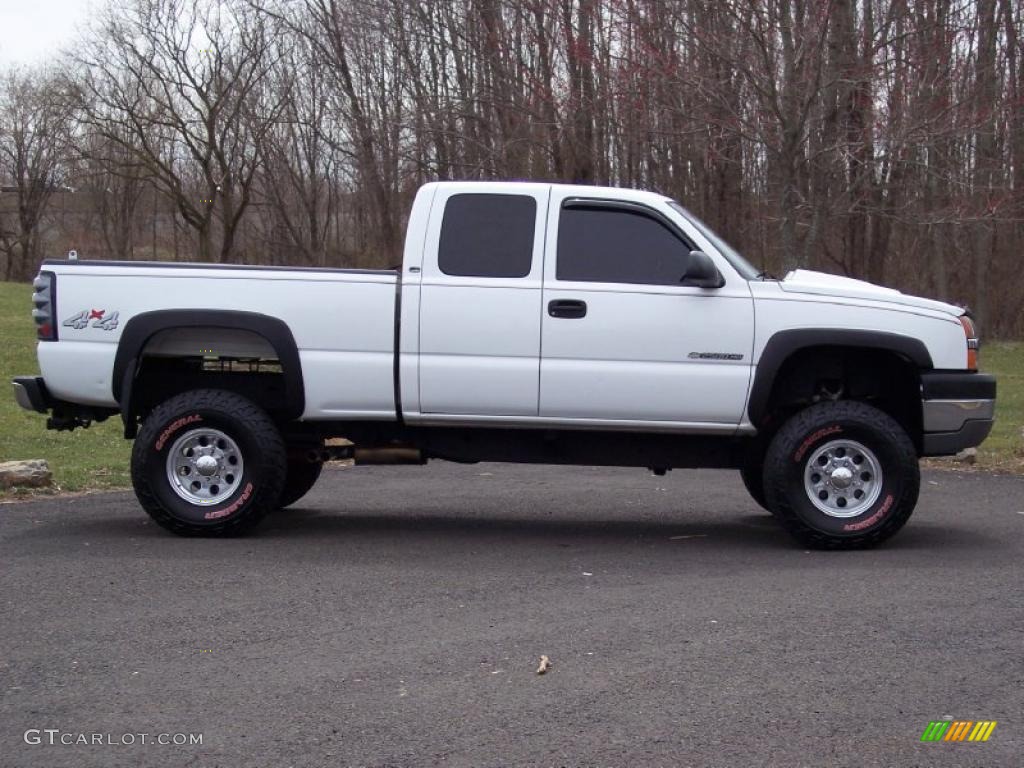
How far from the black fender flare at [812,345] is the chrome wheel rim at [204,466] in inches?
123

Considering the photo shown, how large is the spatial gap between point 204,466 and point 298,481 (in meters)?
1.39

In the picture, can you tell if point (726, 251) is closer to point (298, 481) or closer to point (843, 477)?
point (843, 477)

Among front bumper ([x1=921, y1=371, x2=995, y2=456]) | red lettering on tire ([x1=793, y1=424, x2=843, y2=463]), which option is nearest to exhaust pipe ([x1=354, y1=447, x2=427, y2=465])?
red lettering on tire ([x1=793, y1=424, x2=843, y2=463])

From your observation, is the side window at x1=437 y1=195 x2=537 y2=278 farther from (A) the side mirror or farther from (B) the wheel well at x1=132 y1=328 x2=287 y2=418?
(B) the wheel well at x1=132 y1=328 x2=287 y2=418

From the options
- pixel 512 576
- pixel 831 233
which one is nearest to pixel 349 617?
pixel 512 576

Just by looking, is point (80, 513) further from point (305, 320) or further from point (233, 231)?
point (233, 231)

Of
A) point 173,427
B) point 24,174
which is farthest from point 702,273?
point 24,174

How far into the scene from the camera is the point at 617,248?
7.96 meters

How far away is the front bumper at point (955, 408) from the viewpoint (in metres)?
7.74

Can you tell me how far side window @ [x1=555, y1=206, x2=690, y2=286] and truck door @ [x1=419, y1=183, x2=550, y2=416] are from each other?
191 mm

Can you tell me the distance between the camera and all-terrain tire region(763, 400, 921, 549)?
25.3 feet

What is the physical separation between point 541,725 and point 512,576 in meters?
2.45

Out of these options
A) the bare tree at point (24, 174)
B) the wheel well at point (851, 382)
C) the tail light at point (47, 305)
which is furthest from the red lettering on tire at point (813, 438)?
the bare tree at point (24, 174)

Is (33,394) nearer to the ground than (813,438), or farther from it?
farther from it
